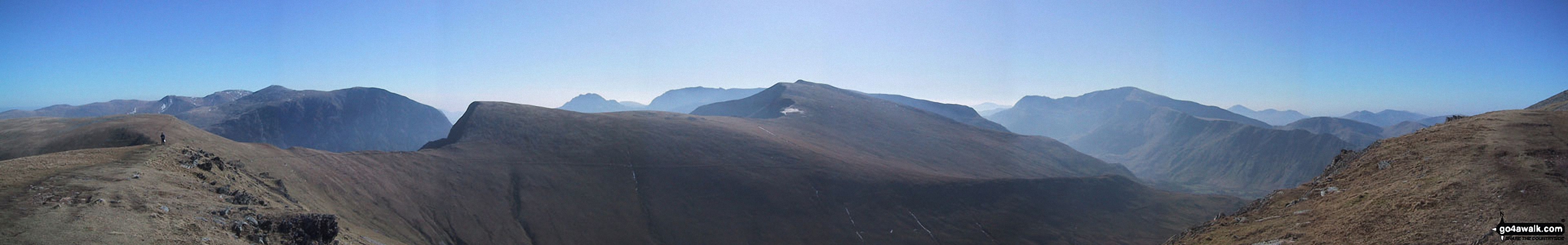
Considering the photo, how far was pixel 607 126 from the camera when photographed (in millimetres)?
118000

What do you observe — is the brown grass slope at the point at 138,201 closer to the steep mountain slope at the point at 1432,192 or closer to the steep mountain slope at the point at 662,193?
the steep mountain slope at the point at 662,193

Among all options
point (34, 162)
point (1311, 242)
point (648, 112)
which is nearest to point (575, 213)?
point (34, 162)

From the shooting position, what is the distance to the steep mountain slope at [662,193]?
68188mm

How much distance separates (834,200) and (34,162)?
75984 millimetres

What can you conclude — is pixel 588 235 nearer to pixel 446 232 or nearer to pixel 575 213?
pixel 575 213

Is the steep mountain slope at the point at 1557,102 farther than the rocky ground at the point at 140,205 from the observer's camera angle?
Yes

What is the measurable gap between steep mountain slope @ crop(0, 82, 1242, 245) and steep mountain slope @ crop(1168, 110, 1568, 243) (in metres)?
54.3

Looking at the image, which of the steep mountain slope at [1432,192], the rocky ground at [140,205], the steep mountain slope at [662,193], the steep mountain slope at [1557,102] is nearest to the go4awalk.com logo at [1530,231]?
the steep mountain slope at [1432,192]

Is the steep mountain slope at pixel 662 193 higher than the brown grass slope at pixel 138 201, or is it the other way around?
the brown grass slope at pixel 138 201

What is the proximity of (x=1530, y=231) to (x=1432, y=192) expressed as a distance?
4.59 metres

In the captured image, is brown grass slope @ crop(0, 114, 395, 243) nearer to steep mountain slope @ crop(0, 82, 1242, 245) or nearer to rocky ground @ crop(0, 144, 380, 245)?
rocky ground @ crop(0, 144, 380, 245)

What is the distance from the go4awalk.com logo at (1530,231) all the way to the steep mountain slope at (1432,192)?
18cm

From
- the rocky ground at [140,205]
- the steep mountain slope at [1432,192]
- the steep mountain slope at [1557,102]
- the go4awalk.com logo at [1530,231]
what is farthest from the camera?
the steep mountain slope at [1557,102]

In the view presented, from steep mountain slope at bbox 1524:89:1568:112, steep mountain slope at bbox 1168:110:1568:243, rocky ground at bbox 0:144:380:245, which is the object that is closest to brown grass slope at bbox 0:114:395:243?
rocky ground at bbox 0:144:380:245
